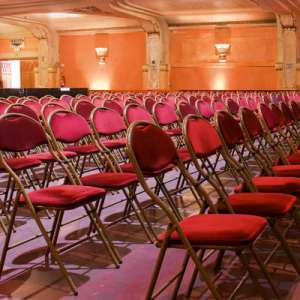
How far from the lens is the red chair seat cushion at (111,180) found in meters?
3.87

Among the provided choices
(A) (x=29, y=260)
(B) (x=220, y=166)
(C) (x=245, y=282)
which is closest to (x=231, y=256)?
(C) (x=245, y=282)

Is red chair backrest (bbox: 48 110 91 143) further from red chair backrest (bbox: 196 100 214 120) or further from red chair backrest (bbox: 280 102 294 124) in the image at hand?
red chair backrest (bbox: 196 100 214 120)

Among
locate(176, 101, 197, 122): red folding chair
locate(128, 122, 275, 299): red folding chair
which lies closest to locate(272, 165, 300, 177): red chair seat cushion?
locate(128, 122, 275, 299): red folding chair

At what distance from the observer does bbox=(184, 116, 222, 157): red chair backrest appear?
3.43m

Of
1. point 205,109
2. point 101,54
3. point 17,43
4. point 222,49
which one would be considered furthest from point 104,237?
point 17,43

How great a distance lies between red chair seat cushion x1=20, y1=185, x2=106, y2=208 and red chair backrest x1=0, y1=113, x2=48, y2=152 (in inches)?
24.5

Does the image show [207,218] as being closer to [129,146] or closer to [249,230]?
[249,230]

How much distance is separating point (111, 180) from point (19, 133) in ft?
2.43

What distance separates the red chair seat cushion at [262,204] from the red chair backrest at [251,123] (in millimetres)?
1191

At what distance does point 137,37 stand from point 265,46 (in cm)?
515

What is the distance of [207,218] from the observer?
9.31ft

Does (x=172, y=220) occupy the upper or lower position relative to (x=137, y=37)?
lower

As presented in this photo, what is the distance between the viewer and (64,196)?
3.37 m

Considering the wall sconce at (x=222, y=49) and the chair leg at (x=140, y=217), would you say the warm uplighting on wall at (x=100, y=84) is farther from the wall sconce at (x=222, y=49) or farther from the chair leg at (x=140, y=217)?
the chair leg at (x=140, y=217)
